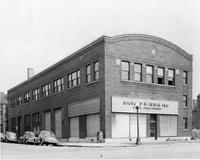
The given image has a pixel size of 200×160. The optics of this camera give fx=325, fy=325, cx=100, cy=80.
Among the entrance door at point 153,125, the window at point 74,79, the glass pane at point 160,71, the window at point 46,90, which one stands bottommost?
the entrance door at point 153,125

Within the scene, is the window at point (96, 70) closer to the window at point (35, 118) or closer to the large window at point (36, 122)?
the large window at point (36, 122)

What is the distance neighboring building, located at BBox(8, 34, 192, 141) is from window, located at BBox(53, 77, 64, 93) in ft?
1.42

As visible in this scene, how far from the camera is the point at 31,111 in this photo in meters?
57.5

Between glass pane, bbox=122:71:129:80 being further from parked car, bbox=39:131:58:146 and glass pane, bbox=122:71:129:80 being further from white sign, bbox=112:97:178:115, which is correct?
parked car, bbox=39:131:58:146

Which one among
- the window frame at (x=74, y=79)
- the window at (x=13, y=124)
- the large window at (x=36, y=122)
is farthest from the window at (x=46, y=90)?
the window at (x=13, y=124)

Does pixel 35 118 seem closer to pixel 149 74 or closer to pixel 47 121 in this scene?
pixel 47 121

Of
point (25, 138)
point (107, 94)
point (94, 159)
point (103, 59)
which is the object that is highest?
point (103, 59)

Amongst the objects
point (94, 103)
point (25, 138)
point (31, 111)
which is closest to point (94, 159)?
point (94, 103)

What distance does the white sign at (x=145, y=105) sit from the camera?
3400 centimetres

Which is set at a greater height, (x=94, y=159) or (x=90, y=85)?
(x=90, y=85)

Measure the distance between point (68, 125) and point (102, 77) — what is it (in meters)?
11.1

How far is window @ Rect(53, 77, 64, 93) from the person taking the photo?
149 feet

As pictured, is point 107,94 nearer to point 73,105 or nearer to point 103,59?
point 103,59

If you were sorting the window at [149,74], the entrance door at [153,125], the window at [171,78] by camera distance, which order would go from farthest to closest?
the window at [171,78]
the window at [149,74]
the entrance door at [153,125]
